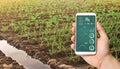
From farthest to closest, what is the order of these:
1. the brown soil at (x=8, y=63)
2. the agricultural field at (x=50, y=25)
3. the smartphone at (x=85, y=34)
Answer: the agricultural field at (x=50, y=25) < the brown soil at (x=8, y=63) < the smartphone at (x=85, y=34)

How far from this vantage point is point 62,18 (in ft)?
10.6

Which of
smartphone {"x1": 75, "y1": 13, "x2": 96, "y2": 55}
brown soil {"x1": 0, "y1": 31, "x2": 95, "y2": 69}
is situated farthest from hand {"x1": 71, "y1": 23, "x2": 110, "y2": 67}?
brown soil {"x1": 0, "y1": 31, "x2": 95, "y2": 69}

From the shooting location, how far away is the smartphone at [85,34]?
110cm

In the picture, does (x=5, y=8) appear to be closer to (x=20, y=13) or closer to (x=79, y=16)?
(x=20, y=13)

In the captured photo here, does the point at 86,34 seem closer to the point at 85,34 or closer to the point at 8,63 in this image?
the point at 85,34

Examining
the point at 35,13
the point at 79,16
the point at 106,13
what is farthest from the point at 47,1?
the point at 79,16

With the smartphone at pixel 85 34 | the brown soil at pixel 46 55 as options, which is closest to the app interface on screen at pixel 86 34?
the smartphone at pixel 85 34

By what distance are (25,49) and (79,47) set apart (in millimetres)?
1341

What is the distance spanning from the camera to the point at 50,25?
2.99 metres

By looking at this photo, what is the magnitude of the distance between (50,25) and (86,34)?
189 centimetres

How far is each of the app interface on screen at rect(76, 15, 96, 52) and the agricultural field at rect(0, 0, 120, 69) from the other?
1040 millimetres

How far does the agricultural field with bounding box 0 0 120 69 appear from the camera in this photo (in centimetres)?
235

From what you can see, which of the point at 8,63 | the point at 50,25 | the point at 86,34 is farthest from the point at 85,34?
the point at 50,25

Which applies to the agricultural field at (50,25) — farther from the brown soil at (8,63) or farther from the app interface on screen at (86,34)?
the app interface on screen at (86,34)
